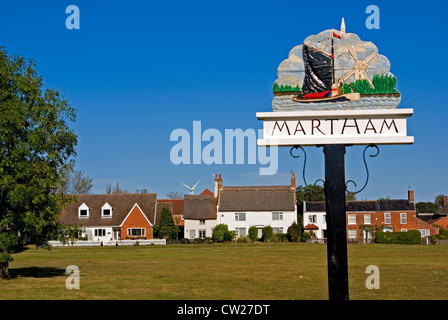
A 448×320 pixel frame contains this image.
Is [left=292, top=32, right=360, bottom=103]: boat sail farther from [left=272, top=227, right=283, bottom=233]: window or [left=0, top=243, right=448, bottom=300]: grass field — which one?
[left=272, top=227, right=283, bottom=233]: window

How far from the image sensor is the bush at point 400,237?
67.5 m

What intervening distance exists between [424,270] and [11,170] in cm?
2216

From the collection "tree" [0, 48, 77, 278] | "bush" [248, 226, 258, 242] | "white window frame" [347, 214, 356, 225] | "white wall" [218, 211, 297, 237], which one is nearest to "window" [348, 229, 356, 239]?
"white window frame" [347, 214, 356, 225]

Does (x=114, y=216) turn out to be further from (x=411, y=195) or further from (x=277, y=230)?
(x=411, y=195)

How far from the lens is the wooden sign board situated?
9031 millimetres

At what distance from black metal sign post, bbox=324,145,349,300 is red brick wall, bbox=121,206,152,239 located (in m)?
63.7

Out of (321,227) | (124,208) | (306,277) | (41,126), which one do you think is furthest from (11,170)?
(321,227)

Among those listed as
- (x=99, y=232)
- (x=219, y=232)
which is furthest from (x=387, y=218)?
(x=99, y=232)

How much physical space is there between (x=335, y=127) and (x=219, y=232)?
6300 cm

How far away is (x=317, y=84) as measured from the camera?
30.2ft

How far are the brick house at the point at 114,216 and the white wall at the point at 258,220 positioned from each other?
10.2 meters

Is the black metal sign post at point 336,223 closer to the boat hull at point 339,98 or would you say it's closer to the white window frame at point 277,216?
the boat hull at point 339,98

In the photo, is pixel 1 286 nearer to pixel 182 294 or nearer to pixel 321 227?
pixel 182 294

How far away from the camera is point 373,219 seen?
7631 cm
